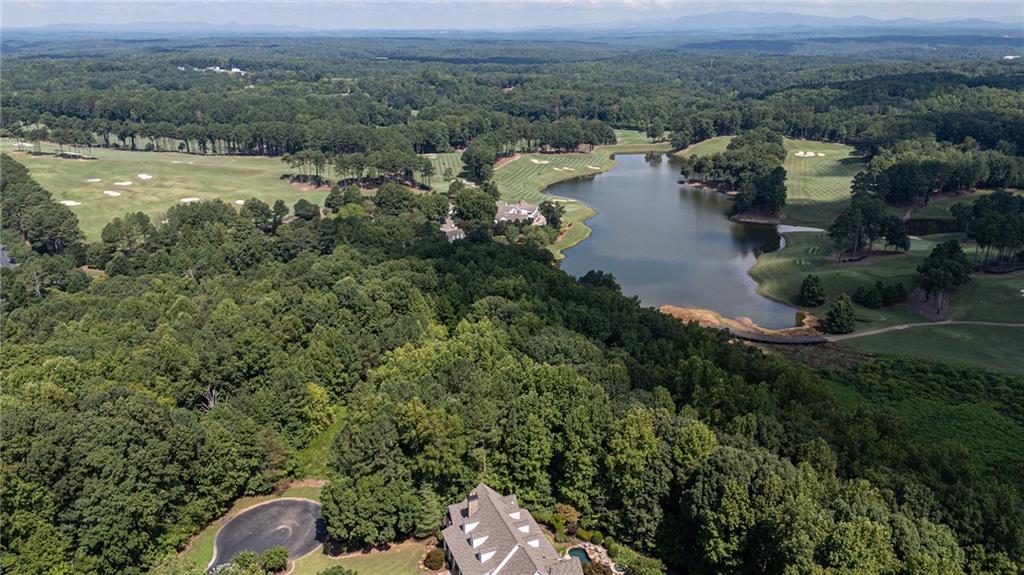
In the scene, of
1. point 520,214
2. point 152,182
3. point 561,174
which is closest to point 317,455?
point 520,214

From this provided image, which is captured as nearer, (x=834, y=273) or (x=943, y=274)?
(x=943, y=274)

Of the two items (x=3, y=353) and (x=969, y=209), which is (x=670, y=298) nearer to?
(x=969, y=209)

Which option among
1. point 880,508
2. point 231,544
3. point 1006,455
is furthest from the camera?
point 1006,455

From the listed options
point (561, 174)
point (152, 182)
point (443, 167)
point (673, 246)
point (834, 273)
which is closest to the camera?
point (834, 273)

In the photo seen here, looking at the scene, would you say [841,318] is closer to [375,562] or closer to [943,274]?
[943,274]

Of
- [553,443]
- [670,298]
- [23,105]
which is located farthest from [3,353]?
[23,105]

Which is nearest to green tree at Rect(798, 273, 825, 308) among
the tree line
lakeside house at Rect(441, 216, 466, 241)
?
the tree line
